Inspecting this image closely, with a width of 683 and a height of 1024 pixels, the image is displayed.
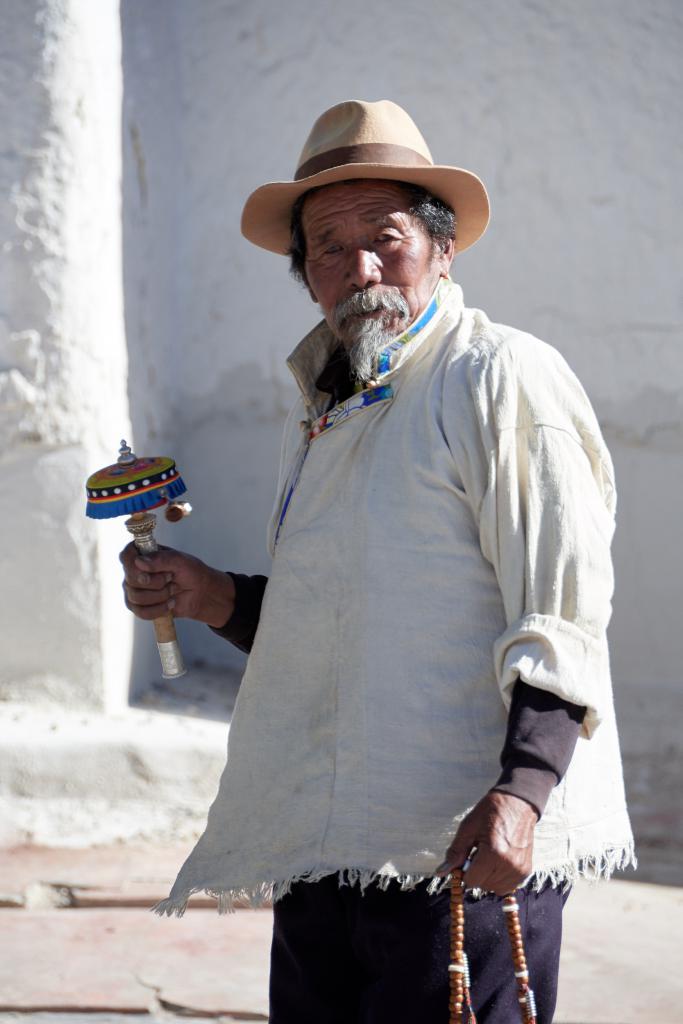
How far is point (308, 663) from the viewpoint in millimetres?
1818

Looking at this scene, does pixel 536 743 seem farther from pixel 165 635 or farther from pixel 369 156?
pixel 369 156

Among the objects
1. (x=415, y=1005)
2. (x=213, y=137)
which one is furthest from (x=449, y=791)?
(x=213, y=137)

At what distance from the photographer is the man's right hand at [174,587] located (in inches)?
79.4

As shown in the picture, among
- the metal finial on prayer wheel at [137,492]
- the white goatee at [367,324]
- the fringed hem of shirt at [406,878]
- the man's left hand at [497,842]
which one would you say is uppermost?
the white goatee at [367,324]

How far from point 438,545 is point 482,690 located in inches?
8.0

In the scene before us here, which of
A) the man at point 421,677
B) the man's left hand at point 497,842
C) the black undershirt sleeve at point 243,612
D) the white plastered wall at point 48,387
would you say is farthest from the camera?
the white plastered wall at point 48,387

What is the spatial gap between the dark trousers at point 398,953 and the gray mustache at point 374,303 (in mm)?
834

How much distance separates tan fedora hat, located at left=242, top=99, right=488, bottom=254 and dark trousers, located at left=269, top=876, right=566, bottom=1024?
3.48ft

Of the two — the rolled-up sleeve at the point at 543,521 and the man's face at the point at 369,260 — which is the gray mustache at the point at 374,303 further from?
the rolled-up sleeve at the point at 543,521

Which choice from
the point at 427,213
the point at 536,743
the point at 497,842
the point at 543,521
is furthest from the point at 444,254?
the point at 497,842

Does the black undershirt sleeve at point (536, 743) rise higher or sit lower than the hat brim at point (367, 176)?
lower

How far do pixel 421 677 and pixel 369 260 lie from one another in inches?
26.1

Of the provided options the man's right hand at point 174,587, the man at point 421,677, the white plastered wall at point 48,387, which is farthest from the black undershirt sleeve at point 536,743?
the white plastered wall at point 48,387

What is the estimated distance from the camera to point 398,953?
5.44 ft
